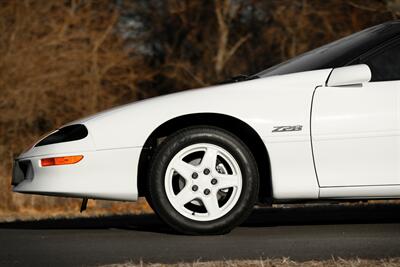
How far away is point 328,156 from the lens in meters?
5.64

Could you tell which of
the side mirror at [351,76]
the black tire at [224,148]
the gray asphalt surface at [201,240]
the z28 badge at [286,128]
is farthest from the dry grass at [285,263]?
A: the side mirror at [351,76]

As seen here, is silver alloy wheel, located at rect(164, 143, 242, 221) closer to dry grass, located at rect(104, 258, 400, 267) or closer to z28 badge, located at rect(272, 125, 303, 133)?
z28 badge, located at rect(272, 125, 303, 133)

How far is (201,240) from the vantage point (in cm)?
557

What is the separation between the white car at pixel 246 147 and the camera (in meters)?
5.64

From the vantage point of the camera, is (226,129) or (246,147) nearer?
(246,147)

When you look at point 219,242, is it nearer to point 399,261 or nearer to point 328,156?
point 328,156

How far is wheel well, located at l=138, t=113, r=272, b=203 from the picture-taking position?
5785 millimetres

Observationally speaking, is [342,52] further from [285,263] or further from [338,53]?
[285,263]

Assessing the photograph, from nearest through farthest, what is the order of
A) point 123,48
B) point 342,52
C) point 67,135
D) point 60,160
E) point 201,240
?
point 201,240, point 60,160, point 67,135, point 342,52, point 123,48

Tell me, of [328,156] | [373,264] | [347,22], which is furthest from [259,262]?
[347,22]

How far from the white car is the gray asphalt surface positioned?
0.26 meters

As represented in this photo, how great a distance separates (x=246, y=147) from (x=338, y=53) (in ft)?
3.25

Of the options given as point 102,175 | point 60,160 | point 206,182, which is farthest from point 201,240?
point 60,160

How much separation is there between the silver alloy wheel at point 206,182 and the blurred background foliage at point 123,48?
230 inches
